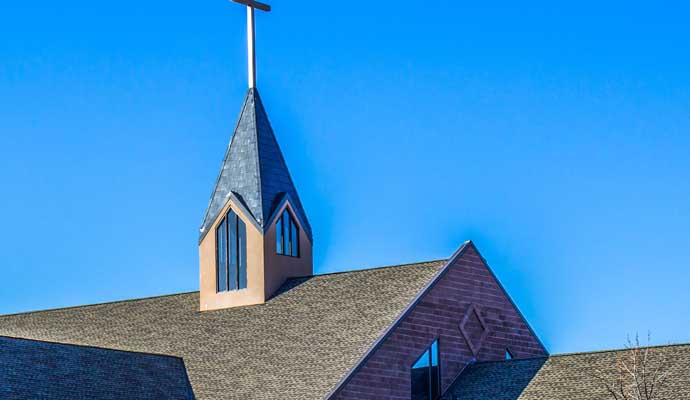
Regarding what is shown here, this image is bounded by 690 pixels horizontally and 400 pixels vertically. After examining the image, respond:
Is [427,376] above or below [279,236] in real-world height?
below

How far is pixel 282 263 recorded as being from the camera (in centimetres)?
5103

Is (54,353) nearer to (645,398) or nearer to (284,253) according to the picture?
(284,253)

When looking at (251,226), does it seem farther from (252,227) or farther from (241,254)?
(241,254)

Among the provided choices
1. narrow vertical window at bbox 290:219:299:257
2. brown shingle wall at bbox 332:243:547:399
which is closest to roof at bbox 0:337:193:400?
brown shingle wall at bbox 332:243:547:399

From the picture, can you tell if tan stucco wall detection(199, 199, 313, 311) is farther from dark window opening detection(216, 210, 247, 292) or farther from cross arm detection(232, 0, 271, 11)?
cross arm detection(232, 0, 271, 11)

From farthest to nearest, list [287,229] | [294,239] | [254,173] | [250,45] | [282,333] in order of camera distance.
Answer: [250,45], [294,239], [254,173], [287,229], [282,333]

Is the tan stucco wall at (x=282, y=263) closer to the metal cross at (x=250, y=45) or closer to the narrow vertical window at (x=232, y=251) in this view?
the narrow vertical window at (x=232, y=251)

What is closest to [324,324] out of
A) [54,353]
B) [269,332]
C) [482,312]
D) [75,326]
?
[269,332]

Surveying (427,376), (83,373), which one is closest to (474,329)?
(427,376)

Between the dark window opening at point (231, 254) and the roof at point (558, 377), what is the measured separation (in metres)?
10.3

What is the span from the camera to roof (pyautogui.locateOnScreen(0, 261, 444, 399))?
43062 millimetres

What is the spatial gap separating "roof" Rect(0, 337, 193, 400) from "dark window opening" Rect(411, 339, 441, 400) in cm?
739

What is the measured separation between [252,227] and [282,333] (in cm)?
594

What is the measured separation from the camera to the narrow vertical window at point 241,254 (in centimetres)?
5091
